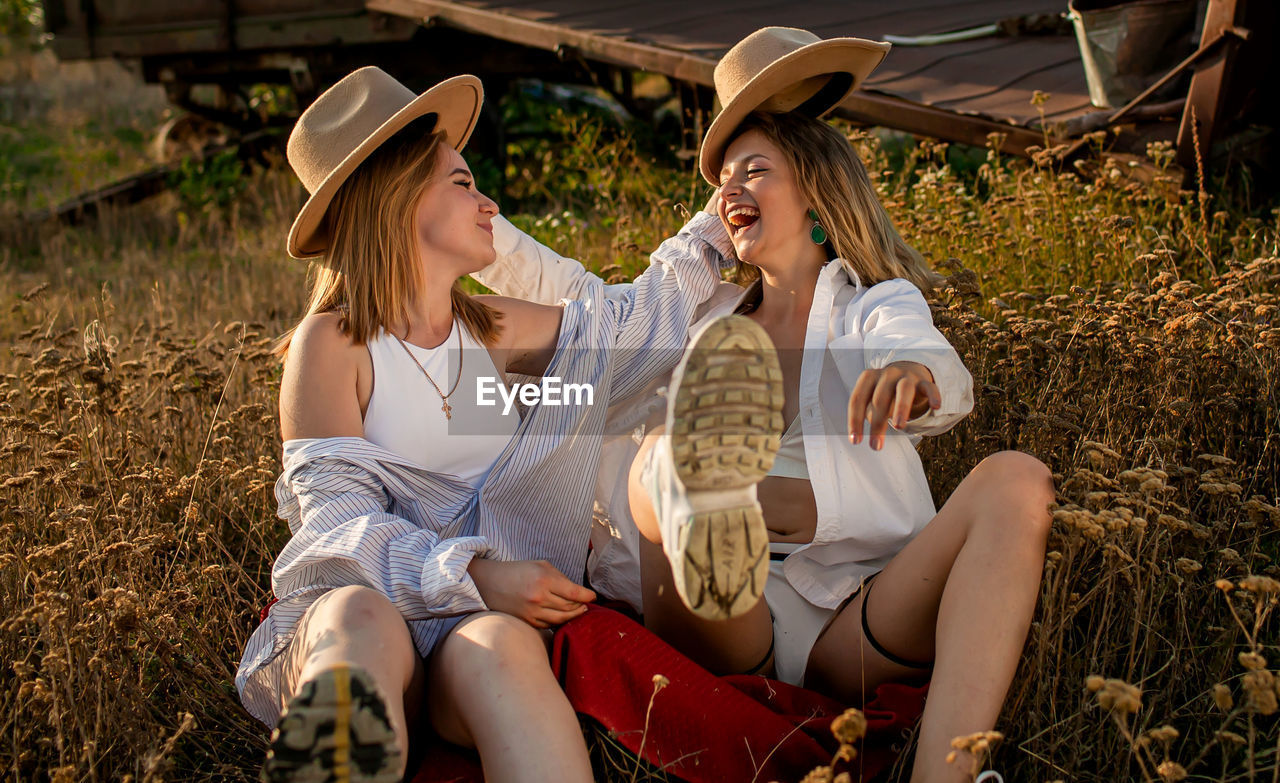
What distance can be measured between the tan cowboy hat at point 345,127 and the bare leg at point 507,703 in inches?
42.1

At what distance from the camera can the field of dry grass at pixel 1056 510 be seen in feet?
7.47

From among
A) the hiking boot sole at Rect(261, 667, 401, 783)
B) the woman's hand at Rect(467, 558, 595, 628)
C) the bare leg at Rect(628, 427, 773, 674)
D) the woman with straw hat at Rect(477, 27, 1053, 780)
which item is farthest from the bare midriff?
the hiking boot sole at Rect(261, 667, 401, 783)

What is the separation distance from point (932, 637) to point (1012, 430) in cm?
103

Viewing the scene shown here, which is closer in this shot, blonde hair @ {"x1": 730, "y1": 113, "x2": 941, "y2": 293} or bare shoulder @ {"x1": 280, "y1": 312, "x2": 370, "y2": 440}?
bare shoulder @ {"x1": 280, "y1": 312, "x2": 370, "y2": 440}

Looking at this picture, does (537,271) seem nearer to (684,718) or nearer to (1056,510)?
(684,718)

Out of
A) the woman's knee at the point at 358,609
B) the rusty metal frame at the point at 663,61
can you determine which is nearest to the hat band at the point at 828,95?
the rusty metal frame at the point at 663,61

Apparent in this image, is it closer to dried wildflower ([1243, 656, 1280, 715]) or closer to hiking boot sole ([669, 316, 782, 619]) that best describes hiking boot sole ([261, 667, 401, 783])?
hiking boot sole ([669, 316, 782, 619])

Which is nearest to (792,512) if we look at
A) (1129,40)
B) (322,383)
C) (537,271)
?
(537,271)

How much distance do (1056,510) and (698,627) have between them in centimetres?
78

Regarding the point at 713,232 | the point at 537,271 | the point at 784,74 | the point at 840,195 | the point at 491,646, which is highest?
the point at 784,74

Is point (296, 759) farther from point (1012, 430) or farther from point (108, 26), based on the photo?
point (108, 26)

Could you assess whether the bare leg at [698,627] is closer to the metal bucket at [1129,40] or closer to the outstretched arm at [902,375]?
the outstretched arm at [902,375]

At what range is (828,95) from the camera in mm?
3006

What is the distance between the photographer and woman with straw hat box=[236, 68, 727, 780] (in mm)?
2090
